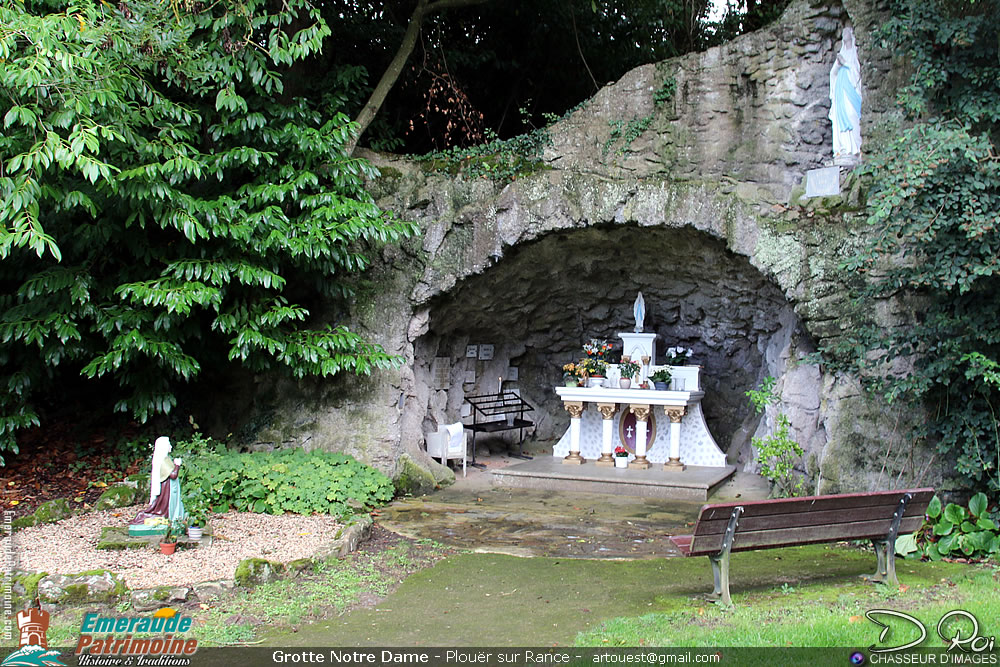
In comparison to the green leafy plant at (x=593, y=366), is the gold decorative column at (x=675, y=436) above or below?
below

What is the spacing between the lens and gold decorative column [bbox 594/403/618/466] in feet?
33.0

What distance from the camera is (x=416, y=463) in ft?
29.8

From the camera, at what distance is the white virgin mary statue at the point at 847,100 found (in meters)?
8.07

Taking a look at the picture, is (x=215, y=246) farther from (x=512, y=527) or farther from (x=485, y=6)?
(x=485, y=6)

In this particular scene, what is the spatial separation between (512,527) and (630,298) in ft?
15.0

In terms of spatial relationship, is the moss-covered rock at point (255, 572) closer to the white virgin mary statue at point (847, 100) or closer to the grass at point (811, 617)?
the grass at point (811, 617)

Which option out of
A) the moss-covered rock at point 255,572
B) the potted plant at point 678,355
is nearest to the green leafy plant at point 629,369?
the potted plant at point 678,355

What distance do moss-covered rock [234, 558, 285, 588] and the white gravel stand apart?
0.11m

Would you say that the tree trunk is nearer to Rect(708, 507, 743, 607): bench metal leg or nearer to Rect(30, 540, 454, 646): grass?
Rect(30, 540, 454, 646): grass

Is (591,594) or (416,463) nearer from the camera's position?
(591,594)

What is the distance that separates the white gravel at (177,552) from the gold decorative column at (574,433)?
3.99 m

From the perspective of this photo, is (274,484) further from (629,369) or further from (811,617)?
(811,617)

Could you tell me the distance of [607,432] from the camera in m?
10.2

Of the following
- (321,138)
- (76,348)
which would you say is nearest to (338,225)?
(321,138)
